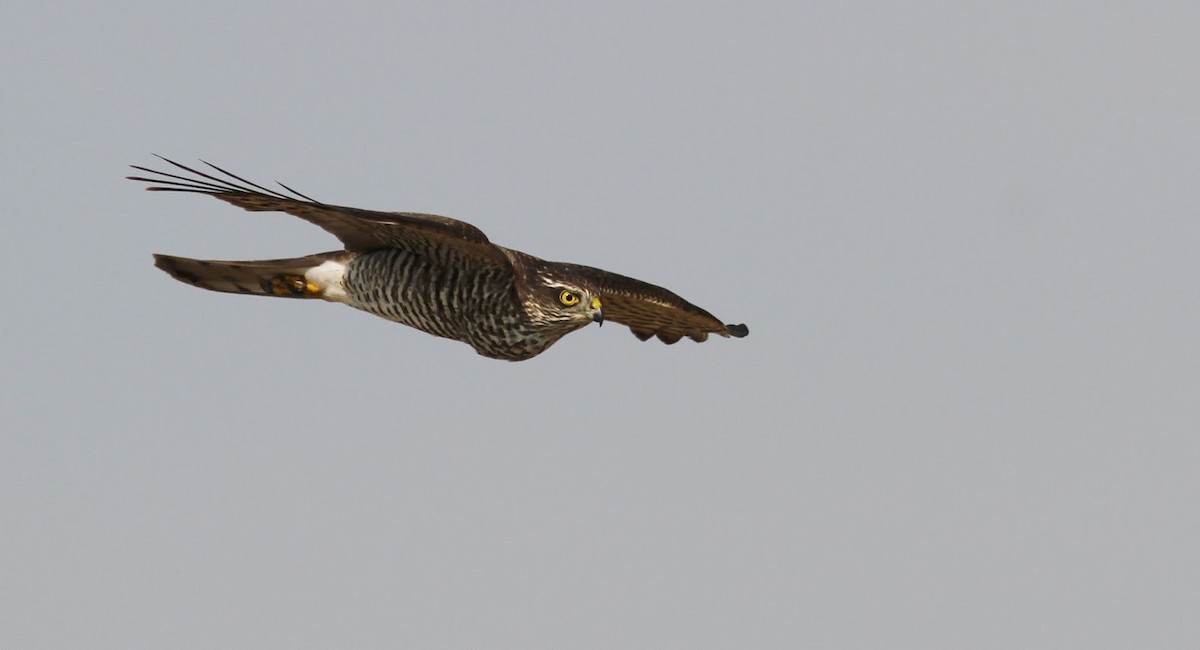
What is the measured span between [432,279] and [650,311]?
2.72 meters

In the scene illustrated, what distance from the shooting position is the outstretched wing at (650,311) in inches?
536

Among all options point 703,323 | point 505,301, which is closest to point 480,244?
point 505,301

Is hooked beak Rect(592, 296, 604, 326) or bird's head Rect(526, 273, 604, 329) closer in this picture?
bird's head Rect(526, 273, 604, 329)

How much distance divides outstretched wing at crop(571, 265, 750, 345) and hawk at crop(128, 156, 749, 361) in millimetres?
42

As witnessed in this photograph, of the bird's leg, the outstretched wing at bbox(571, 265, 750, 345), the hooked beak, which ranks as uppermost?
the outstretched wing at bbox(571, 265, 750, 345)

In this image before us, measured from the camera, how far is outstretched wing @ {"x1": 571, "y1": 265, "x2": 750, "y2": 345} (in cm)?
1362

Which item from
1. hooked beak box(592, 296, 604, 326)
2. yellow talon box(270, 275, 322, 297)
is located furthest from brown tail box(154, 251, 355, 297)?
hooked beak box(592, 296, 604, 326)

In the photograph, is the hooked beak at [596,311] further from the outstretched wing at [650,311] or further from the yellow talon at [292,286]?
the yellow talon at [292,286]

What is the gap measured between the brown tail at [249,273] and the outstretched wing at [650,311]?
2123 millimetres

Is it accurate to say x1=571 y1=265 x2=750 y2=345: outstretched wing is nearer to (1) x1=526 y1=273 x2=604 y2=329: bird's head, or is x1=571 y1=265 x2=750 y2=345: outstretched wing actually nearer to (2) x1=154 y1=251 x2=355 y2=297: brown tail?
(1) x1=526 y1=273 x2=604 y2=329: bird's head

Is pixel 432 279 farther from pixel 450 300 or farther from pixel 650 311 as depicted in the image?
pixel 650 311

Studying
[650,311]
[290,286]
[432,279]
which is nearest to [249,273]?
[290,286]

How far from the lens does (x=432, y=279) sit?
491 inches

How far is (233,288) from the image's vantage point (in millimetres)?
13500
